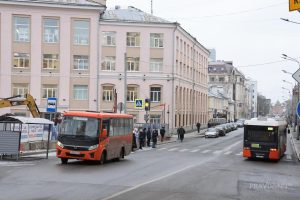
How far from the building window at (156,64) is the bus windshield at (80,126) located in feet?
143

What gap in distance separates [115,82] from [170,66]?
7396 millimetres

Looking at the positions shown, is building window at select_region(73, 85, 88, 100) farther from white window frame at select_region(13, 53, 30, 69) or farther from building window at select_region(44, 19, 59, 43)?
white window frame at select_region(13, 53, 30, 69)

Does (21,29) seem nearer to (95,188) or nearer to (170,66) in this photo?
(170,66)

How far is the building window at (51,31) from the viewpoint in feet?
212

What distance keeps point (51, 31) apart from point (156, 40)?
13248mm

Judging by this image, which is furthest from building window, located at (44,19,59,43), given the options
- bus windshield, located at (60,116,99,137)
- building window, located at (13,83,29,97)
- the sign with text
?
the sign with text

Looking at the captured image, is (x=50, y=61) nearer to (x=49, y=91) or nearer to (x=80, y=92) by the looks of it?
(x=49, y=91)

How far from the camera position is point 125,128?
1179 inches

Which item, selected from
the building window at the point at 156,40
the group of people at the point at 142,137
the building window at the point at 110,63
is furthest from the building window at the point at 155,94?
the group of people at the point at 142,137

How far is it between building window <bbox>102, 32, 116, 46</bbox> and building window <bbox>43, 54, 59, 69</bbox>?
6.41 meters

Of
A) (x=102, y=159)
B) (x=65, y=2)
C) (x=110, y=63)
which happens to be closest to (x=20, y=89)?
(x=110, y=63)

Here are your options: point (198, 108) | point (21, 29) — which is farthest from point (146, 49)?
point (198, 108)

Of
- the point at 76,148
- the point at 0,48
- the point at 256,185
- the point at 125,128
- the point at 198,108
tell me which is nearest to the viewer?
the point at 256,185

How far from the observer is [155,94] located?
69125 mm
